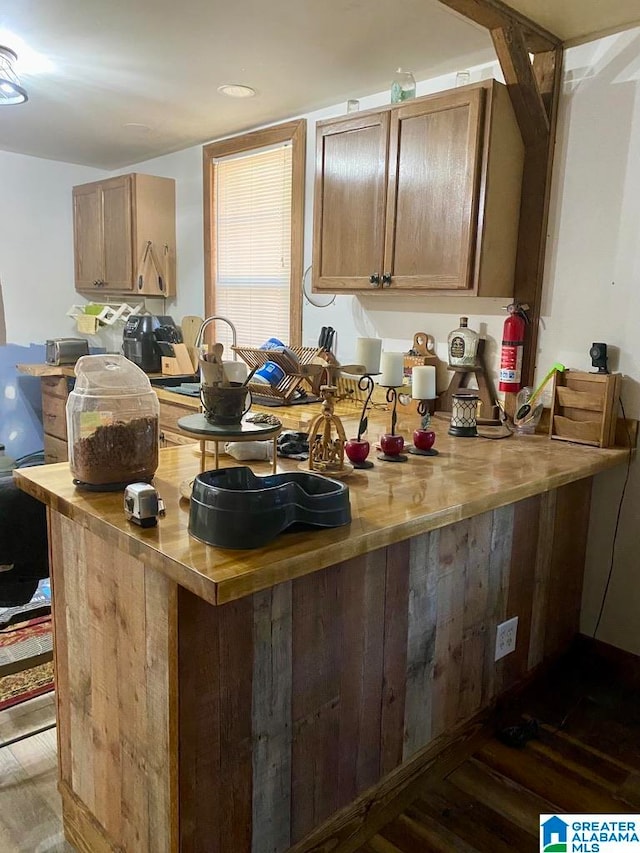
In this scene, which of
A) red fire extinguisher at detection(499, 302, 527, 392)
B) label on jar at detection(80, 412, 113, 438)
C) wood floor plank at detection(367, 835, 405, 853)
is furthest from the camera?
red fire extinguisher at detection(499, 302, 527, 392)

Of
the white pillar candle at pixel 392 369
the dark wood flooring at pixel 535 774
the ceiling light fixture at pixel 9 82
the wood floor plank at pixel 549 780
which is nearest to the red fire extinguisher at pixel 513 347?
the white pillar candle at pixel 392 369

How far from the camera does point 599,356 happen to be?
2.29 meters

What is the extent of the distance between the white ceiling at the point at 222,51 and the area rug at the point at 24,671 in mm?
2180

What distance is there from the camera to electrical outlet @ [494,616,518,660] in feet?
6.88

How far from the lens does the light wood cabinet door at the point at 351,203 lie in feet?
8.61

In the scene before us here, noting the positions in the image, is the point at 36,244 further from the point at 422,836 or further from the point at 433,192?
the point at 422,836

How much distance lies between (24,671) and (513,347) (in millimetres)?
2137

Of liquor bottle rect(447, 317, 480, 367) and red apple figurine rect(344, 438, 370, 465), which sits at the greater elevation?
liquor bottle rect(447, 317, 480, 367)

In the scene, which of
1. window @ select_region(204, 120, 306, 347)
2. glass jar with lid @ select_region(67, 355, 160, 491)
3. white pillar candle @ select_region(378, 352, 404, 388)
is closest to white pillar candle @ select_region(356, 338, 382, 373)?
white pillar candle @ select_region(378, 352, 404, 388)

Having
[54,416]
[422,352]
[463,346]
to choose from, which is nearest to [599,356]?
[463,346]

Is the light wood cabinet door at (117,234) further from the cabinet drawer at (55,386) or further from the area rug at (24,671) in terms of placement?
the area rug at (24,671)

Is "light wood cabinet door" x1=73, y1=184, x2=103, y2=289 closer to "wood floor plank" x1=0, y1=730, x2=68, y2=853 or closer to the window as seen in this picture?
the window

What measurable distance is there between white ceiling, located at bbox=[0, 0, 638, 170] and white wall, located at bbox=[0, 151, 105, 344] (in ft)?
3.31

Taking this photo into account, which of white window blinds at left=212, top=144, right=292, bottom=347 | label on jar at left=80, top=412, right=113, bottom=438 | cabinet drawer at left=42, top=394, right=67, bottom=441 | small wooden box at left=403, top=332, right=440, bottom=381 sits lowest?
cabinet drawer at left=42, top=394, right=67, bottom=441
